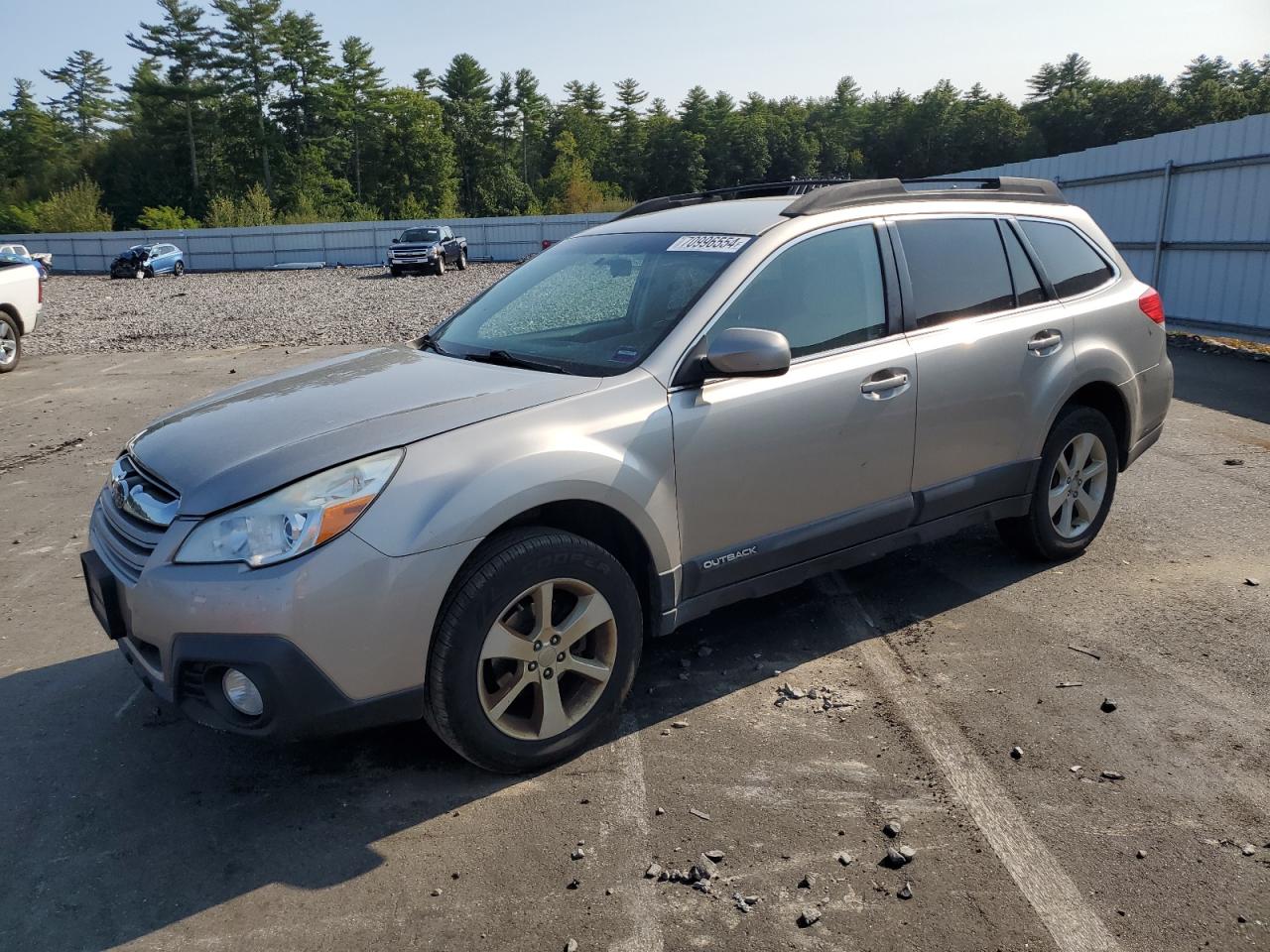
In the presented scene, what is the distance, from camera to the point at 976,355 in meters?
4.49

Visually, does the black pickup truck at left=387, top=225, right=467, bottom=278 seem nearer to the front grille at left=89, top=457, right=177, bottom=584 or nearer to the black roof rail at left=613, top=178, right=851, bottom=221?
the black roof rail at left=613, top=178, right=851, bottom=221

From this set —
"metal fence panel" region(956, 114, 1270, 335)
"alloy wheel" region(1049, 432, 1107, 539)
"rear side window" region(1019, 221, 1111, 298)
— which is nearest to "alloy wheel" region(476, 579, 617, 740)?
"alloy wheel" region(1049, 432, 1107, 539)

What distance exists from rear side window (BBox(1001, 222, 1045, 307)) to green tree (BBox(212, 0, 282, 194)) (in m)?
84.4

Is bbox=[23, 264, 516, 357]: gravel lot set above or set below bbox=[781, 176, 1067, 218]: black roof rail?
below

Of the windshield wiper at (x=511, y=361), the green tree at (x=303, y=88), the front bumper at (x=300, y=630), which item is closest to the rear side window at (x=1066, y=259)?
the windshield wiper at (x=511, y=361)

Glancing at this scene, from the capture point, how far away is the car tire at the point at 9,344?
1333 cm

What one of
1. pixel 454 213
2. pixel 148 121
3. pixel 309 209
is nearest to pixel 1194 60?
pixel 454 213

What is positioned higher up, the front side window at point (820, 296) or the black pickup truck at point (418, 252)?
the front side window at point (820, 296)

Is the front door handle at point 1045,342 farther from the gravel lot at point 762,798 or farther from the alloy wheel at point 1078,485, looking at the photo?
the gravel lot at point 762,798

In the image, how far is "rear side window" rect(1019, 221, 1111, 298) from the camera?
5012mm

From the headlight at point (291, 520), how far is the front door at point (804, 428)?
112 centimetres

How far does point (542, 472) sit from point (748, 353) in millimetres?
849

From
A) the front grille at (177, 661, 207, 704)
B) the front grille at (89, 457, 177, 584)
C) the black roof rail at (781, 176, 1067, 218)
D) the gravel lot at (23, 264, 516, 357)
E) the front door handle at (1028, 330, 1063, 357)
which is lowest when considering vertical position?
the gravel lot at (23, 264, 516, 357)

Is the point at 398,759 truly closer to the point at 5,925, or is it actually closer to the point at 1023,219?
the point at 5,925
